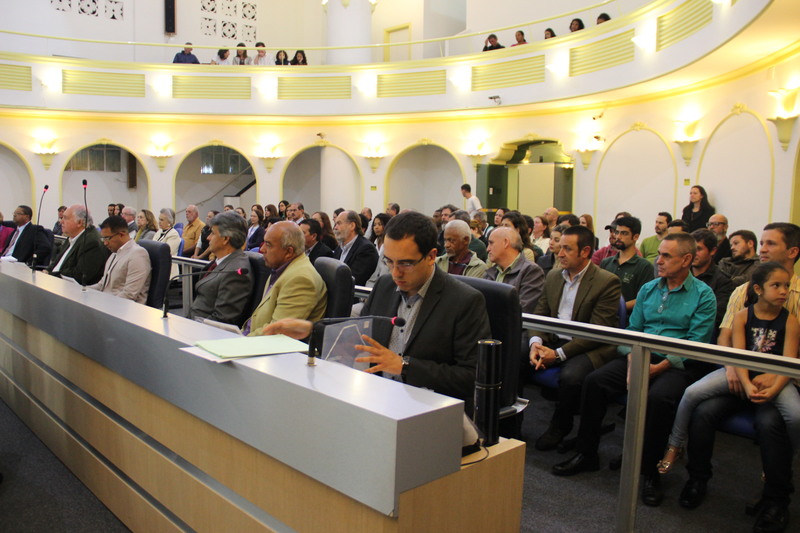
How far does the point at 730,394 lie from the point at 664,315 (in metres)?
0.52

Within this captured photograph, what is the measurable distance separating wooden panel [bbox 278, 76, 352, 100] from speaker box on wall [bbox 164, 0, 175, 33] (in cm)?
362

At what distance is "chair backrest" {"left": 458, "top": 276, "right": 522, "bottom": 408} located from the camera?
2328mm

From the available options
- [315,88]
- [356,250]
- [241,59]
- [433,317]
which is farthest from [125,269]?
[241,59]

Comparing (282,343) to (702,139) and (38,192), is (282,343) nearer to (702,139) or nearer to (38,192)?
(702,139)

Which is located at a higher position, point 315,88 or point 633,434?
point 315,88

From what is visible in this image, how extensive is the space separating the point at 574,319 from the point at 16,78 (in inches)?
477

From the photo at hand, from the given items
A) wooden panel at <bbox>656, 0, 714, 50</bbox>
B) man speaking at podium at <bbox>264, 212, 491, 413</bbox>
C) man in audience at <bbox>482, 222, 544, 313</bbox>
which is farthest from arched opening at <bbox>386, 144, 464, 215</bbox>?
man speaking at podium at <bbox>264, 212, 491, 413</bbox>

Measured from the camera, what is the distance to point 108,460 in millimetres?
2689

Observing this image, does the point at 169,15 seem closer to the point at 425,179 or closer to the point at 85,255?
the point at 425,179

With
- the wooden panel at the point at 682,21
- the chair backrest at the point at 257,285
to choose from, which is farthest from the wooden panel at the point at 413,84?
the chair backrest at the point at 257,285

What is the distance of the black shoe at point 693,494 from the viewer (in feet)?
9.13

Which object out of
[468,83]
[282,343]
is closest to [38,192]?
[468,83]

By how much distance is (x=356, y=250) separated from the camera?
17.7 ft

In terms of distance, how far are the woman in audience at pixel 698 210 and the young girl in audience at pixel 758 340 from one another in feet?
16.6
